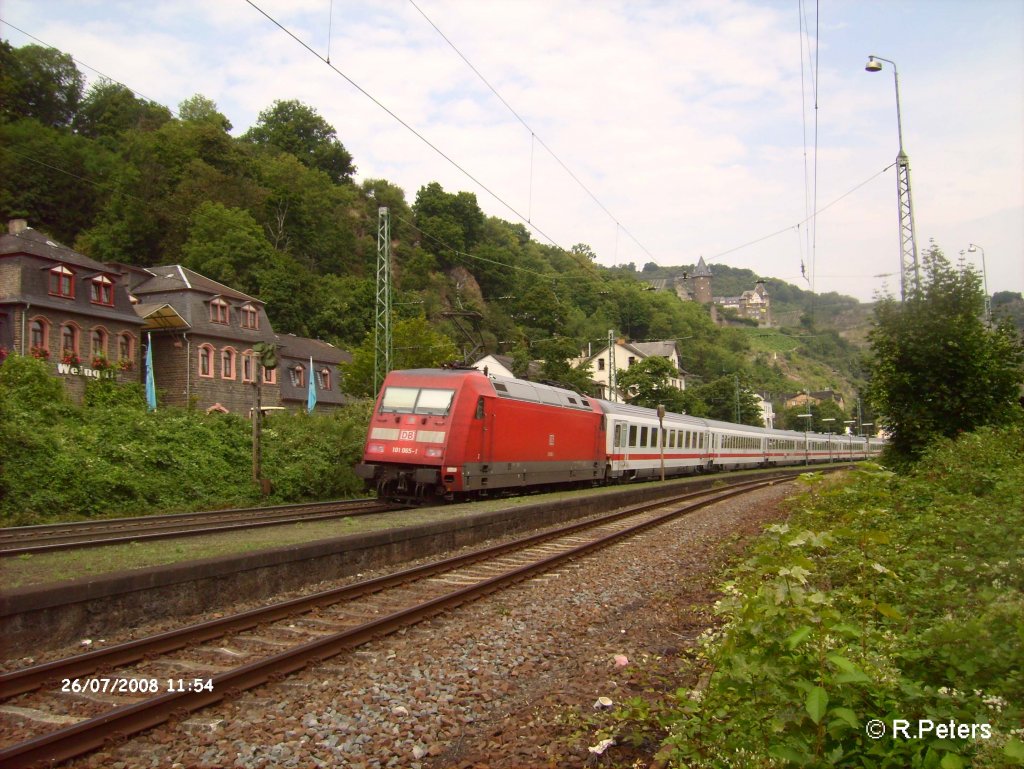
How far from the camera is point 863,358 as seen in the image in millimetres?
19703

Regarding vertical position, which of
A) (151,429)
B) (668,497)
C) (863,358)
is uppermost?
(863,358)

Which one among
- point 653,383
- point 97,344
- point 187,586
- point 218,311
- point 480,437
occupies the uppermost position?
point 218,311

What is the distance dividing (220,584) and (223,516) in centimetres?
1086

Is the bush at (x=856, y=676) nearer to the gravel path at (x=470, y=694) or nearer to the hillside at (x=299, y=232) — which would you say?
the gravel path at (x=470, y=694)

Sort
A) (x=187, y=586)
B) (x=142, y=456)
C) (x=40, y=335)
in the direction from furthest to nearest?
(x=40, y=335) → (x=142, y=456) → (x=187, y=586)

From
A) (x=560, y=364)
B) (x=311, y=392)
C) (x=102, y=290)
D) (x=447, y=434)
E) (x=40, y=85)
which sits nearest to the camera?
(x=447, y=434)

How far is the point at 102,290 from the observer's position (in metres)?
36.5

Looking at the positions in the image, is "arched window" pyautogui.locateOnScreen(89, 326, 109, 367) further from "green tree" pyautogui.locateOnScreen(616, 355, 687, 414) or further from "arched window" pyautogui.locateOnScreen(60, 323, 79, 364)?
"green tree" pyautogui.locateOnScreen(616, 355, 687, 414)

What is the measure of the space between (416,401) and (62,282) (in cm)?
2379

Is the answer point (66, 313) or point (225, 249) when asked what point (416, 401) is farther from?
point (225, 249)

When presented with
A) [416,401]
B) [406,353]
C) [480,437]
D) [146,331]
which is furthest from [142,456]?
[146,331]

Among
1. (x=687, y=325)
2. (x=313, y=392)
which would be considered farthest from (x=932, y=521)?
(x=687, y=325)

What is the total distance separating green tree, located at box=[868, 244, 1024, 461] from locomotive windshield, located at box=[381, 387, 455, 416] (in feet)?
34.1

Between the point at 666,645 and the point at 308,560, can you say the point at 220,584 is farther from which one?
the point at 666,645
